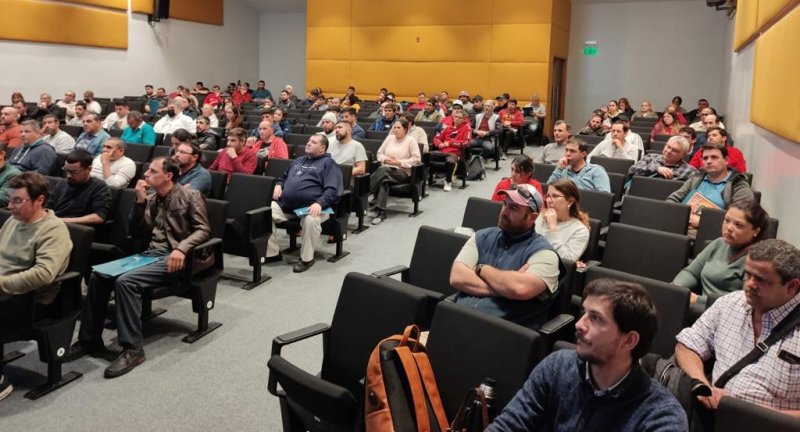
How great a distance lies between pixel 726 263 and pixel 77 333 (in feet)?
12.1

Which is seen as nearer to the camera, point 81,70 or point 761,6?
point 761,6

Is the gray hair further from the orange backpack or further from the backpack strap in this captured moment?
the orange backpack

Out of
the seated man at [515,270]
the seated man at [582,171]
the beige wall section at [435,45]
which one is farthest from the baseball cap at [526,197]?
the beige wall section at [435,45]

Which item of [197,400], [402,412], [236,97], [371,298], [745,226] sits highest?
[236,97]

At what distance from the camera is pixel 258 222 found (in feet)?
15.1

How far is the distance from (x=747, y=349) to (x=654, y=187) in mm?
2868

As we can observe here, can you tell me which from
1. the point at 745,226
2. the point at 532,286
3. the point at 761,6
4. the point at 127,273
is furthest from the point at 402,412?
the point at 761,6

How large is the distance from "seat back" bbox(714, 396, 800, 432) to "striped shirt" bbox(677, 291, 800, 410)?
1.19 feet

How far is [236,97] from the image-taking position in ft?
51.1

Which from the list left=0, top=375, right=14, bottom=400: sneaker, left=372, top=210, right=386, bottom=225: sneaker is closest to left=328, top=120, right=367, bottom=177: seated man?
left=372, top=210, right=386, bottom=225: sneaker

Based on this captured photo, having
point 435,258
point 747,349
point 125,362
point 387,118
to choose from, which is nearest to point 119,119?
point 387,118

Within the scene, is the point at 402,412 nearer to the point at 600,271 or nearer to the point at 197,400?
Result: the point at 600,271

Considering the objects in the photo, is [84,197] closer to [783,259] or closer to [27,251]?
[27,251]

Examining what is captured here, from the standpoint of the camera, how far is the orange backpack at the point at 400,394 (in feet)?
6.16
